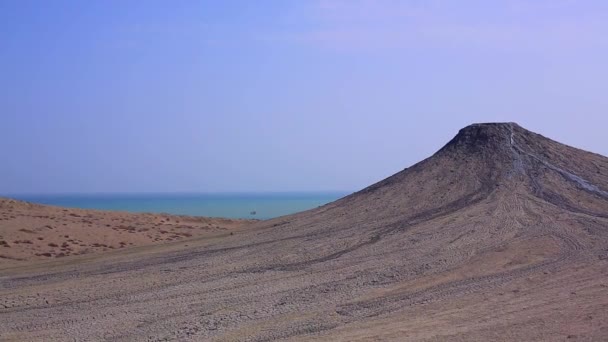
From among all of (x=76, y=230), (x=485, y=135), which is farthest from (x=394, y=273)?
(x=76, y=230)

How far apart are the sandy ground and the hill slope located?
4378 mm

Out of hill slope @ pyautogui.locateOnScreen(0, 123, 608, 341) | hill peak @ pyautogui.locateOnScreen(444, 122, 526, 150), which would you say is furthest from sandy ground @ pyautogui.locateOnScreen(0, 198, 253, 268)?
hill peak @ pyautogui.locateOnScreen(444, 122, 526, 150)

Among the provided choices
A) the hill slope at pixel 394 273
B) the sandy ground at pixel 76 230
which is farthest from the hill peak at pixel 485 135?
the sandy ground at pixel 76 230

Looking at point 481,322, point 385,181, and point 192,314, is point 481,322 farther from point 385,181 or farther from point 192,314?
point 385,181

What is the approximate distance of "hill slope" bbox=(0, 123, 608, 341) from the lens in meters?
14.9

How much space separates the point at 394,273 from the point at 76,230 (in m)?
17.7

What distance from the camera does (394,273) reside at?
63.4 feet

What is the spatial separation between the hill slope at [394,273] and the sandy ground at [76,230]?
4.38m

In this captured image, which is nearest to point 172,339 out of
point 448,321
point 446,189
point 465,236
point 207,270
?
point 448,321

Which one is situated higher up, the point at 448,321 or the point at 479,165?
the point at 479,165

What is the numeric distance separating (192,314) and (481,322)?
229 inches

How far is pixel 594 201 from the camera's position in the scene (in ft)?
87.7

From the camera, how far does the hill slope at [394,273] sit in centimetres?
1490

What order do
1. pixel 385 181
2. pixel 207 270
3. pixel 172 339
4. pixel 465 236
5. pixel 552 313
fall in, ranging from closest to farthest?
pixel 172 339 < pixel 552 313 < pixel 207 270 < pixel 465 236 < pixel 385 181
